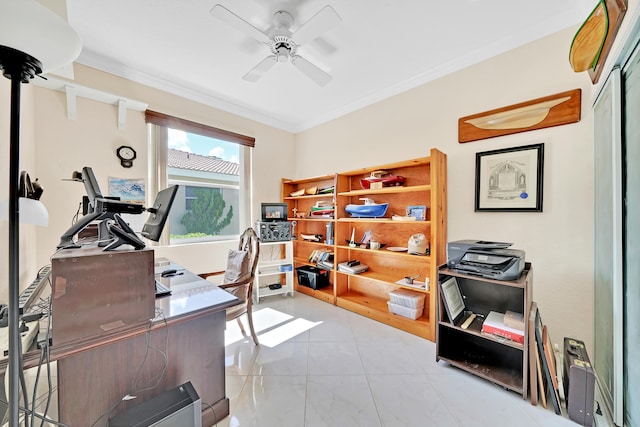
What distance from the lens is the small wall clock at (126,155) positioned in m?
2.54

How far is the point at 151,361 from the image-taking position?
1.25 m

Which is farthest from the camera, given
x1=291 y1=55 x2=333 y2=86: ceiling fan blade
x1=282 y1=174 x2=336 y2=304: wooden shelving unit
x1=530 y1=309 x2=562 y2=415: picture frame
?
x1=282 y1=174 x2=336 y2=304: wooden shelving unit

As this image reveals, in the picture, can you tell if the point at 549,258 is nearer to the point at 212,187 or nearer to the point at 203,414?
the point at 203,414

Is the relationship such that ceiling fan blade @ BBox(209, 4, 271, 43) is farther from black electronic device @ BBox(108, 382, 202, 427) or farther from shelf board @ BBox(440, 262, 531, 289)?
shelf board @ BBox(440, 262, 531, 289)

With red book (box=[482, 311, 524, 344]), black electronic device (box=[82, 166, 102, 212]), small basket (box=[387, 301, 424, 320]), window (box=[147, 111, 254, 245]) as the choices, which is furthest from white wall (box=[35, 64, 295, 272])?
red book (box=[482, 311, 524, 344])

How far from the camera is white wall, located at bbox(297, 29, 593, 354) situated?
1.81 m

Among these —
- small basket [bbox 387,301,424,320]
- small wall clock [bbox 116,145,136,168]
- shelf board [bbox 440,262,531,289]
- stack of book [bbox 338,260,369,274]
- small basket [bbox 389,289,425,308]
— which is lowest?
small basket [bbox 387,301,424,320]

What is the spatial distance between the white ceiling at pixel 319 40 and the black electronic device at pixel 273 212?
1.50 metres

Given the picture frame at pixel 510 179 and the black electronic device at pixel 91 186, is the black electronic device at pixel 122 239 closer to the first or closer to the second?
the black electronic device at pixel 91 186

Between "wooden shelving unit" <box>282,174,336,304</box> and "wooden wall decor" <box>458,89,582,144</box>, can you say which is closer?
"wooden wall decor" <box>458,89,582,144</box>

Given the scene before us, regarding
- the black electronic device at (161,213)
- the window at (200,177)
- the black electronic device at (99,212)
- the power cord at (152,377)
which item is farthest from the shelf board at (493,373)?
the window at (200,177)

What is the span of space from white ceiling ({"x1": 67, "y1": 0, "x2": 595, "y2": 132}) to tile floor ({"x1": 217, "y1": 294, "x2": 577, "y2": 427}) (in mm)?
2690

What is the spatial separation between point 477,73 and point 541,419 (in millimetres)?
2719

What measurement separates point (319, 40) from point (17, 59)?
2004 mm
